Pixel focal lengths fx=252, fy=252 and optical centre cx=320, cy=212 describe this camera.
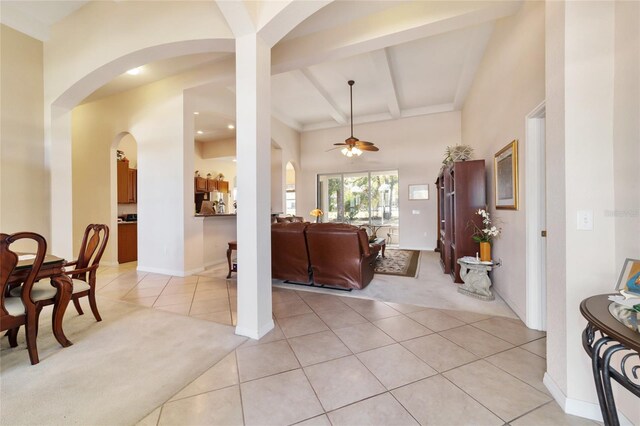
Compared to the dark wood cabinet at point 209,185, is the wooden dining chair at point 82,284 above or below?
below

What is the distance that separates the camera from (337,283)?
354 centimetres

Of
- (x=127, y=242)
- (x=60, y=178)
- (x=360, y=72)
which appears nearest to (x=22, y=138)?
(x=60, y=178)

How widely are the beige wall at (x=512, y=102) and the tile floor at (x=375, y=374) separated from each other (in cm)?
66

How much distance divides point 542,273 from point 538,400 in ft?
4.27

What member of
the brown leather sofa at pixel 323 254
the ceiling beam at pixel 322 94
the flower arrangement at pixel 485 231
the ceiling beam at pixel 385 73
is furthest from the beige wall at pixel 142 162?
the flower arrangement at pixel 485 231

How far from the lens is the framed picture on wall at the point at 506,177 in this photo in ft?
8.84

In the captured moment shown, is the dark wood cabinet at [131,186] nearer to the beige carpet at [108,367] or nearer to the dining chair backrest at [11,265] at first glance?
the beige carpet at [108,367]

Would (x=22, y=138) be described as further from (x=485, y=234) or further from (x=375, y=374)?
(x=485, y=234)

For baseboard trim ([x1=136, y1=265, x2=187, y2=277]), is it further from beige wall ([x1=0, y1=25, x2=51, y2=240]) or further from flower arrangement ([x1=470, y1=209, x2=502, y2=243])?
flower arrangement ([x1=470, y1=209, x2=502, y2=243])

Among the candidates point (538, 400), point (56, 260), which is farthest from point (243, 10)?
point (538, 400)

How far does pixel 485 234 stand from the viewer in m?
3.51

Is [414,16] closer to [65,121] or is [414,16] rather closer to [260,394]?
[260,394]

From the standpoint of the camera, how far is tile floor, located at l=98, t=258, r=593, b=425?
143 centimetres

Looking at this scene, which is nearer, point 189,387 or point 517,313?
point 189,387
